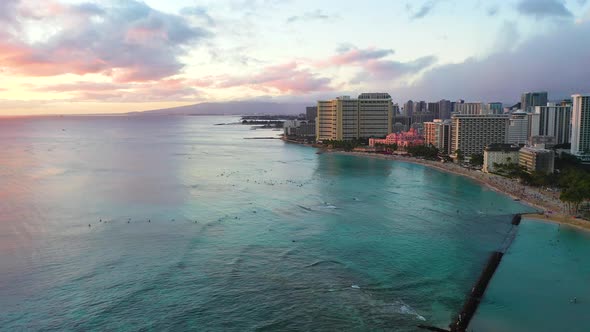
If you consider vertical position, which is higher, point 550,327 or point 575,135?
point 575,135

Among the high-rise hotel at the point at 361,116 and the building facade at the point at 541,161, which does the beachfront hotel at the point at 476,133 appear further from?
the high-rise hotel at the point at 361,116

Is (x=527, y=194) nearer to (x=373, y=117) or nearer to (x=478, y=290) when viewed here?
(x=478, y=290)

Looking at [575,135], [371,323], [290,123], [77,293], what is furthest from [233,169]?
[290,123]

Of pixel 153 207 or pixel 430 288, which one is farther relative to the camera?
pixel 153 207

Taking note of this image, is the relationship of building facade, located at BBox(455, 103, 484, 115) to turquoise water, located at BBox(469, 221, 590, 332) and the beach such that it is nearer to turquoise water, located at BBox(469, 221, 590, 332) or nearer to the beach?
the beach

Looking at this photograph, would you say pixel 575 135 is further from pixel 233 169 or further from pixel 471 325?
pixel 471 325

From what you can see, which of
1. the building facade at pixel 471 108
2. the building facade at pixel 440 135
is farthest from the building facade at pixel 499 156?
the building facade at pixel 471 108
